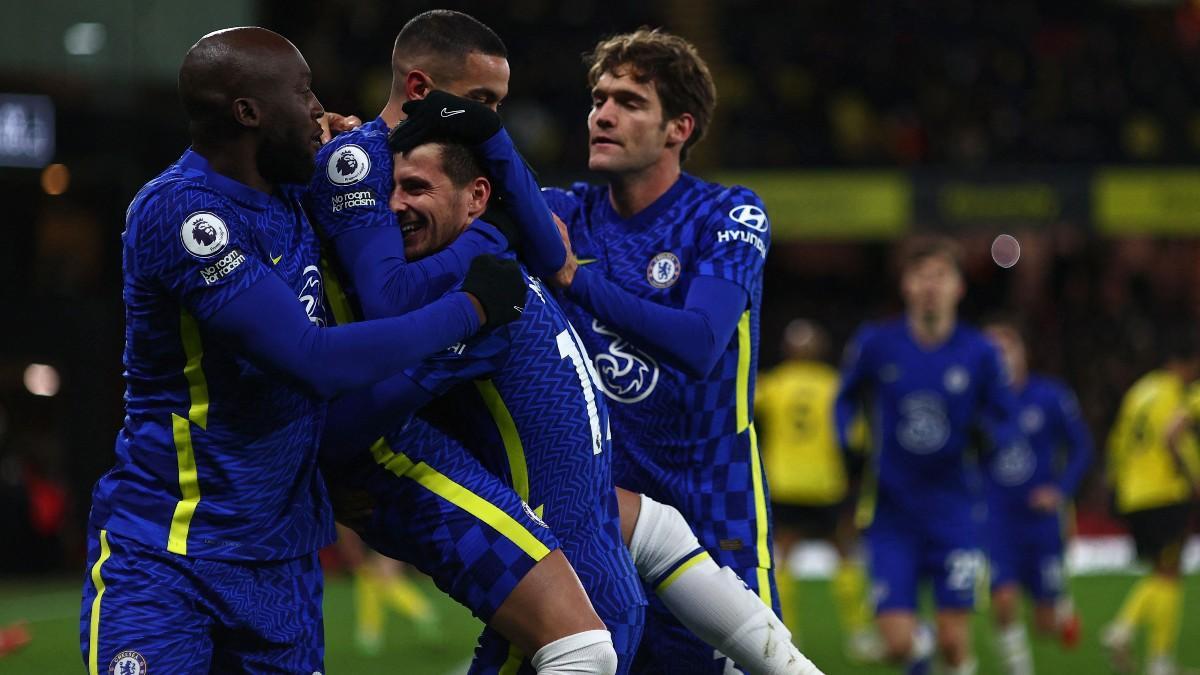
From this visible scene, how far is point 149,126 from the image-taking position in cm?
1691

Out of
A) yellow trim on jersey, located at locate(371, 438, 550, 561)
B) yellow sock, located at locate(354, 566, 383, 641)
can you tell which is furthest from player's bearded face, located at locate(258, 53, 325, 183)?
yellow sock, located at locate(354, 566, 383, 641)

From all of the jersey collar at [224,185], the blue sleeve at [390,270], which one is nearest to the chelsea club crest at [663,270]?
the blue sleeve at [390,270]

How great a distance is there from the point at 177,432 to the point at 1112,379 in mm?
19648

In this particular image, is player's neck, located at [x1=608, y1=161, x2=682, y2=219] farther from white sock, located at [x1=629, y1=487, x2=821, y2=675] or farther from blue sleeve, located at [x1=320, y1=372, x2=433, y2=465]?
blue sleeve, located at [x1=320, y1=372, x2=433, y2=465]

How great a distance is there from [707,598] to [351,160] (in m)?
1.44

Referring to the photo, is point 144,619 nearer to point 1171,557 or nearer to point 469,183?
point 469,183

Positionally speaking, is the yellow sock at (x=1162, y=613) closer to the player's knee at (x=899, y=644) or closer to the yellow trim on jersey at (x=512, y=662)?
the player's knee at (x=899, y=644)

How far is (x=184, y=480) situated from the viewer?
357cm

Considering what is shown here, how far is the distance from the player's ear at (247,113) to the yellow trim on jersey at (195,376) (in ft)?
1.46

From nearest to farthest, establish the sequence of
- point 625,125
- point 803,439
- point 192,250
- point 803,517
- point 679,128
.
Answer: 1. point 192,250
2. point 625,125
3. point 679,128
4. point 803,517
5. point 803,439

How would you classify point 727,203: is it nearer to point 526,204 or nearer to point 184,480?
point 526,204

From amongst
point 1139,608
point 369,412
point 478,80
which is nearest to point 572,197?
point 478,80

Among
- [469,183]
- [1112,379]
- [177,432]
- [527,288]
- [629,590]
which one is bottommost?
[1112,379]

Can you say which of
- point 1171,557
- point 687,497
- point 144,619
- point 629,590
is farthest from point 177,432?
point 1171,557
